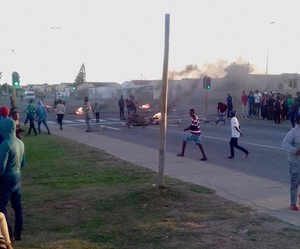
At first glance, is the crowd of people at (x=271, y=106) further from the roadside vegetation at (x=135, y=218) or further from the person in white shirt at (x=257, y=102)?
the roadside vegetation at (x=135, y=218)

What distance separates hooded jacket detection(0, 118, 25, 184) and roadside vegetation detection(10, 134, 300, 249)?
926mm

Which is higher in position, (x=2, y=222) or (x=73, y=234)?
(x=2, y=222)

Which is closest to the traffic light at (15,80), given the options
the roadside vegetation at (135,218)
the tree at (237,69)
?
the roadside vegetation at (135,218)

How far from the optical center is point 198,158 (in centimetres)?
1761

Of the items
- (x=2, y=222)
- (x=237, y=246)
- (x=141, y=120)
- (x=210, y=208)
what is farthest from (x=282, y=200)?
(x=141, y=120)

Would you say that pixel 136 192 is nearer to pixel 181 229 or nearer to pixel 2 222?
pixel 181 229

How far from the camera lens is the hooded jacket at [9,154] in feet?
24.5

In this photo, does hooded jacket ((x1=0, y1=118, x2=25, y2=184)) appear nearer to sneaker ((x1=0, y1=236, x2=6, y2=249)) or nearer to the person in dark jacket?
the person in dark jacket

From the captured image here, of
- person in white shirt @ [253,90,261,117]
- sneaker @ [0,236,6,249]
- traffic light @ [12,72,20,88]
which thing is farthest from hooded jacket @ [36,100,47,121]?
sneaker @ [0,236,6,249]

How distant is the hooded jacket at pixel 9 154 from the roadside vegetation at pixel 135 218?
926mm

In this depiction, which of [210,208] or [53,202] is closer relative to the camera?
[210,208]

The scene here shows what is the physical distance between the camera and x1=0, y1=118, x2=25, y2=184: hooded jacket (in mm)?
7461

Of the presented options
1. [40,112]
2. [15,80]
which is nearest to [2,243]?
[40,112]

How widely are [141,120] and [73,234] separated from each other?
25.6 m
